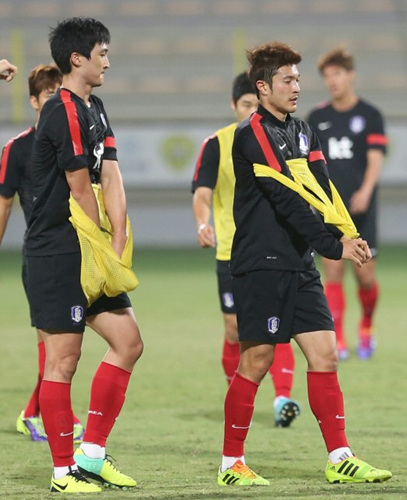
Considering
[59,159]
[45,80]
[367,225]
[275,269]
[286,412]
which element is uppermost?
[45,80]

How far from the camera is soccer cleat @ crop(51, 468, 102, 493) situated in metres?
4.20

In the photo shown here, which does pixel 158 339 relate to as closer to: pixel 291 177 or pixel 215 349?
pixel 215 349

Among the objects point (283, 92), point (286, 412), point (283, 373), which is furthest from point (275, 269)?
point (283, 373)

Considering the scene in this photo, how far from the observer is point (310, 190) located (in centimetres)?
447

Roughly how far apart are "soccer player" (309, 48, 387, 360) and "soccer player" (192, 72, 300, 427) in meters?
2.23

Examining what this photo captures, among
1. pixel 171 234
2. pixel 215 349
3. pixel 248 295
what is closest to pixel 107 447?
pixel 248 295

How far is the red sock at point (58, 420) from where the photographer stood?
4.28 m

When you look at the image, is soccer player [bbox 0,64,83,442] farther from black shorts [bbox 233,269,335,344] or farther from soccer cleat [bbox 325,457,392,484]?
soccer cleat [bbox 325,457,392,484]

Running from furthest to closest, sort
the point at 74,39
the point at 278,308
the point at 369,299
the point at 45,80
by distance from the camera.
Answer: the point at 369,299
the point at 45,80
the point at 278,308
the point at 74,39

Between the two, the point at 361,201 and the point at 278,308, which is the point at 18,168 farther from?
the point at 361,201

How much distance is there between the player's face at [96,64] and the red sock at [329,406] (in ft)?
4.68

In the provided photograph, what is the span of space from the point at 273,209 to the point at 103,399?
994mm

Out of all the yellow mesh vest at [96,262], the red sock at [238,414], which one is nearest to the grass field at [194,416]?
the red sock at [238,414]

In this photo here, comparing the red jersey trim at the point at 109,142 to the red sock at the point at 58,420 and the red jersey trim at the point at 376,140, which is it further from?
the red jersey trim at the point at 376,140
